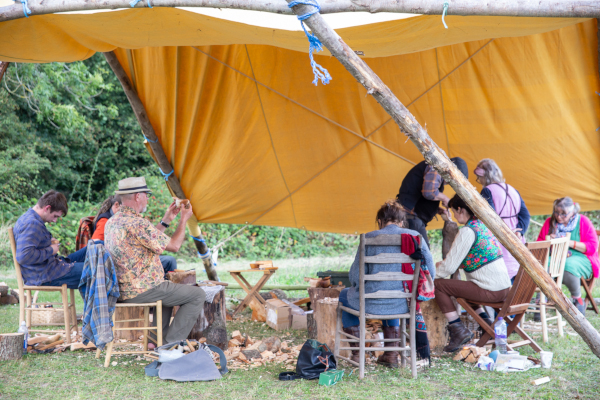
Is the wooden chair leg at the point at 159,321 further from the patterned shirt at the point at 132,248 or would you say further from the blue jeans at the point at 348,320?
the blue jeans at the point at 348,320

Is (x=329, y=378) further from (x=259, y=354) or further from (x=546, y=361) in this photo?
(x=546, y=361)

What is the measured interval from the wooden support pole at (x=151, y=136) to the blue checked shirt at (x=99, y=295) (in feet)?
8.36

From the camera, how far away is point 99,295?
3.63 metres

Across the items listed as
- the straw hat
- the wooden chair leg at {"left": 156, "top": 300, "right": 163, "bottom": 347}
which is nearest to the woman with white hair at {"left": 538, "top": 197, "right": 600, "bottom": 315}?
Answer: the wooden chair leg at {"left": 156, "top": 300, "right": 163, "bottom": 347}

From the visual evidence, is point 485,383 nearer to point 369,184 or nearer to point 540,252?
point 540,252

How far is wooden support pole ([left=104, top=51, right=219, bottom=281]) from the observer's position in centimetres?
571

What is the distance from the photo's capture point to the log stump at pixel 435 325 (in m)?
4.25

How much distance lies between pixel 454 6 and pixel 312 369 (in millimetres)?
2466

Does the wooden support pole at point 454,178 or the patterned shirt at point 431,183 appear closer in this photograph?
the wooden support pole at point 454,178

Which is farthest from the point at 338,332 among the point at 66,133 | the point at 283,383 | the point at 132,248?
the point at 66,133

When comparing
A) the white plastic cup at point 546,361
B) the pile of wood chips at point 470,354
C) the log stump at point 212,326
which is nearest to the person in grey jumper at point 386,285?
the pile of wood chips at point 470,354

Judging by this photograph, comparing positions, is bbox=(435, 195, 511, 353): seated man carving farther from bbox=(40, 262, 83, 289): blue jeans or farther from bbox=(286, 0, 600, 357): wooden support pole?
bbox=(40, 262, 83, 289): blue jeans

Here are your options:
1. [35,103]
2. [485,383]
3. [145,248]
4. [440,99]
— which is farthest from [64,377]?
[35,103]

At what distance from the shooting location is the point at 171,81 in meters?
5.67
